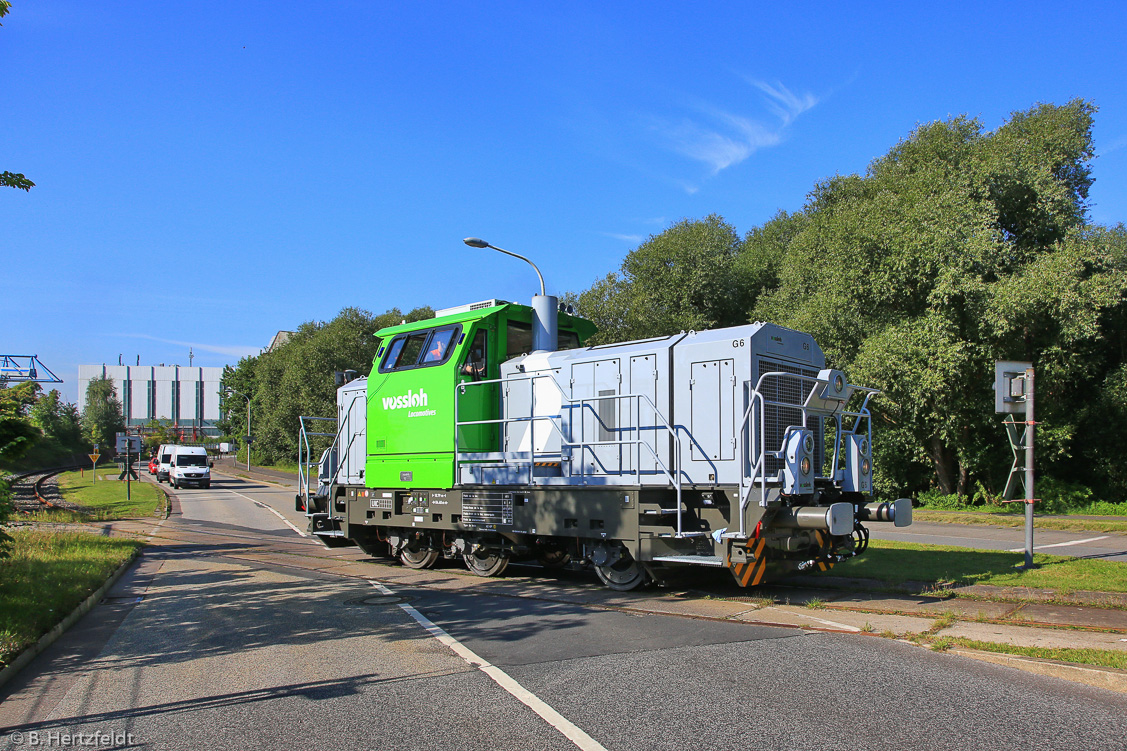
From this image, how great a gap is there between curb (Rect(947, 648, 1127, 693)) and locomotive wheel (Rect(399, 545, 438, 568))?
8.39 meters

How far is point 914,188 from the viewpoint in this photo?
979 inches

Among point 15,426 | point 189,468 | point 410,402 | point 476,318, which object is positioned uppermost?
point 476,318

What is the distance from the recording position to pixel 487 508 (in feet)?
36.1

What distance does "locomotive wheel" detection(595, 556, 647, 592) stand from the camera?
9.84 m

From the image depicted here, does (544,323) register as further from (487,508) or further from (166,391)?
(166,391)

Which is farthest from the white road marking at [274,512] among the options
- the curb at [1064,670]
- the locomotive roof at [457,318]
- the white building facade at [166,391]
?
the white building facade at [166,391]

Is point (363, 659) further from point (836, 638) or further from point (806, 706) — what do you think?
point (836, 638)

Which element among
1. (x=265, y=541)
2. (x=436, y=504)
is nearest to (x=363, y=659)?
(x=436, y=504)

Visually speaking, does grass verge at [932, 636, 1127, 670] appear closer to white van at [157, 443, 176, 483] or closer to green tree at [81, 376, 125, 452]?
white van at [157, 443, 176, 483]

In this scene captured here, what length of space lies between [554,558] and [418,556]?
2.65 m

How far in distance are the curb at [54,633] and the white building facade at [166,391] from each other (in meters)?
127

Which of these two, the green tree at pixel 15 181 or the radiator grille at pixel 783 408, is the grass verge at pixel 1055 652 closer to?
the radiator grille at pixel 783 408

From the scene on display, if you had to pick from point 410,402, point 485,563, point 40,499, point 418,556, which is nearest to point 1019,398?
point 485,563

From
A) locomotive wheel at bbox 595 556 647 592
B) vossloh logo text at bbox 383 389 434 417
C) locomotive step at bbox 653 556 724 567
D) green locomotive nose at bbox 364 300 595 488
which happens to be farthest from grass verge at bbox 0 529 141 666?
locomotive step at bbox 653 556 724 567
